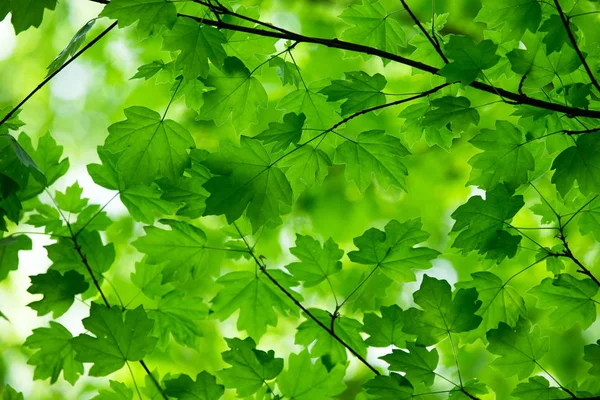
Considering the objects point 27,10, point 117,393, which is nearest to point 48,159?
point 27,10

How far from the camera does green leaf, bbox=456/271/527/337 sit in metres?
1.42

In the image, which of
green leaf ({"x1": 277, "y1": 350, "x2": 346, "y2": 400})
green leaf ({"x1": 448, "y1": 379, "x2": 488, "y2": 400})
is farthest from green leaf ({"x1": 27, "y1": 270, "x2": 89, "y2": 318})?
green leaf ({"x1": 448, "y1": 379, "x2": 488, "y2": 400})

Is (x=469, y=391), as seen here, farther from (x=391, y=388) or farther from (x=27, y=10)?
(x=27, y=10)

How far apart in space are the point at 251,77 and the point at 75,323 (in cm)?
315

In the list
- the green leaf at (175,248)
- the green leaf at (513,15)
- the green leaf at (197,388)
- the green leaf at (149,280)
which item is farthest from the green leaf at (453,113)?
the green leaf at (149,280)

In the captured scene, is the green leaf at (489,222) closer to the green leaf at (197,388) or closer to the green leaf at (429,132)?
the green leaf at (429,132)

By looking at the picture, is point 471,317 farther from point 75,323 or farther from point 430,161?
point 75,323

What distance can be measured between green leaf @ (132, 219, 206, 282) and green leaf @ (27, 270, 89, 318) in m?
0.19

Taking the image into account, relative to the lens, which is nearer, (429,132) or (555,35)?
(555,35)

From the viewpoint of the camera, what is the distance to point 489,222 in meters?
1.34

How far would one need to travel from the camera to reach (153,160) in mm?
1362

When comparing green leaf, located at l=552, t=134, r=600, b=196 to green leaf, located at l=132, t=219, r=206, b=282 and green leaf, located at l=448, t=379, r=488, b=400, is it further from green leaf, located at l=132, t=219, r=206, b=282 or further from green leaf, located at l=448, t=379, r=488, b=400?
green leaf, located at l=132, t=219, r=206, b=282

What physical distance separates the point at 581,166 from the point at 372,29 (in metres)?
0.73

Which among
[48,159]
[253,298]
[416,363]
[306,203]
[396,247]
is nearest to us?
[416,363]
